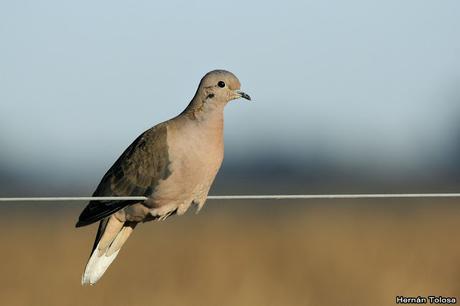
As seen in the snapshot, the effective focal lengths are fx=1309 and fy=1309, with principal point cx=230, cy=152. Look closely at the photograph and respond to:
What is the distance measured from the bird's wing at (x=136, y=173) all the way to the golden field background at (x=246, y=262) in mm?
3522

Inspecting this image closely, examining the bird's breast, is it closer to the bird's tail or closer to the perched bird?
the perched bird

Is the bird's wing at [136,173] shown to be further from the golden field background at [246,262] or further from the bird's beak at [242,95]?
the golden field background at [246,262]

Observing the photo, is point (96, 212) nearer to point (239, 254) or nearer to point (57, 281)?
point (57, 281)

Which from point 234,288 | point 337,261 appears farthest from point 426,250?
point 234,288

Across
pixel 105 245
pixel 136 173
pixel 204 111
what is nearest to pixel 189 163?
pixel 204 111

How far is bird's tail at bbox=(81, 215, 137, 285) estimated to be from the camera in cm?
834

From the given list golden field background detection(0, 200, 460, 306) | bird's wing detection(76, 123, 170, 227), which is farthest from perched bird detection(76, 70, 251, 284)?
golden field background detection(0, 200, 460, 306)

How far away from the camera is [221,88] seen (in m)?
8.05

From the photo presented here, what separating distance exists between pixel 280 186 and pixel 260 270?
A: 1863 inches

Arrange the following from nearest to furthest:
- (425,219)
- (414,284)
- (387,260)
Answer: (414,284)
(387,260)
(425,219)

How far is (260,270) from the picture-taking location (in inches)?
534

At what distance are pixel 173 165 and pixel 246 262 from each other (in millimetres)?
6773

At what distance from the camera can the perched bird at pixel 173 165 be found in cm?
782

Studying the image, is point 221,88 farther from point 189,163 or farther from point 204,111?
point 189,163
